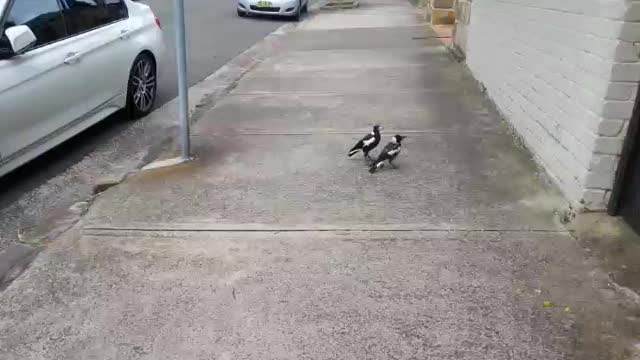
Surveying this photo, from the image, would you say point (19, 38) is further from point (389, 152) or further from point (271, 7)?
point (271, 7)

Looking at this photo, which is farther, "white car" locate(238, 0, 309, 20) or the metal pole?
"white car" locate(238, 0, 309, 20)

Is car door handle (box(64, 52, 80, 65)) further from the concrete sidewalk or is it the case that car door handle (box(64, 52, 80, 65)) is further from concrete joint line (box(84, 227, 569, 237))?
concrete joint line (box(84, 227, 569, 237))

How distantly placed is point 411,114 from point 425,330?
4145 millimetres

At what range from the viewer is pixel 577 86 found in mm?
4156

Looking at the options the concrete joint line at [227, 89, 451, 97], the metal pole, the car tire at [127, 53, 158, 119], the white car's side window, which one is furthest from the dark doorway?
the car tire at [127, 53, 158, 119]

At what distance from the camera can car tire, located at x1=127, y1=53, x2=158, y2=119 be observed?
6789mm

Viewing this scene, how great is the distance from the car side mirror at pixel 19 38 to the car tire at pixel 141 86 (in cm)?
181

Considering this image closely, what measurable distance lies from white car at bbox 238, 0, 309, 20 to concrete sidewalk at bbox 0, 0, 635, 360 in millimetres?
12267

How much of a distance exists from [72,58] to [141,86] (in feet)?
5.13

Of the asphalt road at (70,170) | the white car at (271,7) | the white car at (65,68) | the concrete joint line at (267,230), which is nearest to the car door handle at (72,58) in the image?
the white car at (65,68)

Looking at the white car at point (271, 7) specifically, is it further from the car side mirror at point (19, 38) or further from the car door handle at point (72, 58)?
the car side mirror at point (19, 38)

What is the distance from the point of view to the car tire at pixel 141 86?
6.79 meters

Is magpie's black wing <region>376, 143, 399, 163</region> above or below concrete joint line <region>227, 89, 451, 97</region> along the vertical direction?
above

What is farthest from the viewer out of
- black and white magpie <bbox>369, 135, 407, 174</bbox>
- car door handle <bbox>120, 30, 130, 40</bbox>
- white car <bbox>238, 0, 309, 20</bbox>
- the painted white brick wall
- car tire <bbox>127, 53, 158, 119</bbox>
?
white car <bbox>238, 0, 309, 20</bbox>
